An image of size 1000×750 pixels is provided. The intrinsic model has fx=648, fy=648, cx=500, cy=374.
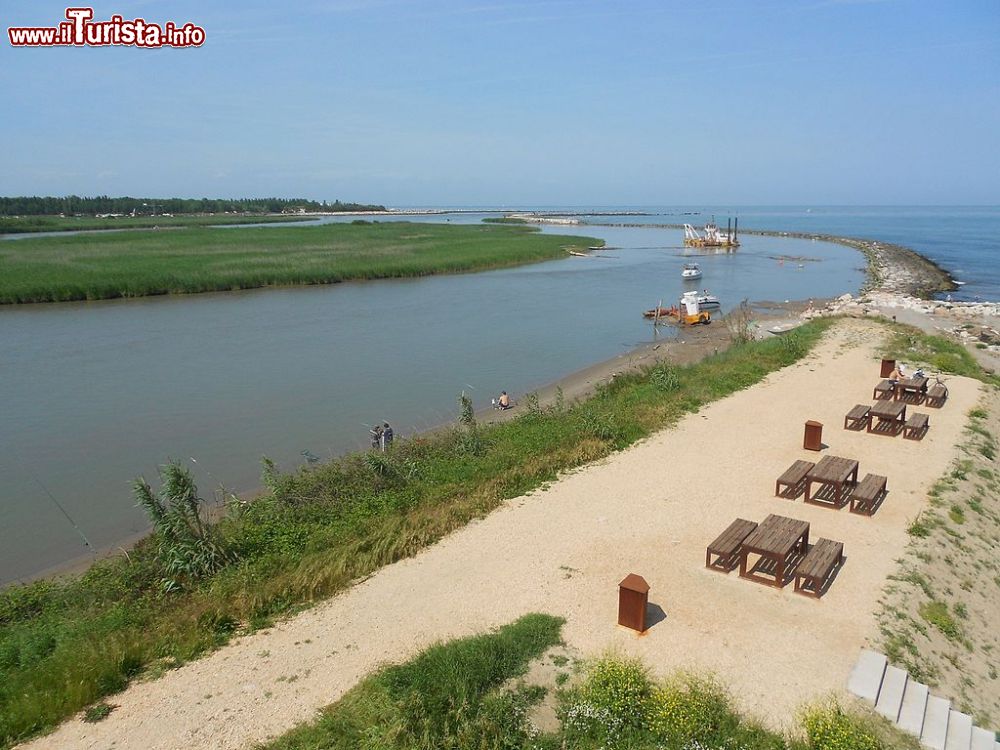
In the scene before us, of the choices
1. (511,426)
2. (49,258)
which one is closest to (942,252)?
(511,426)

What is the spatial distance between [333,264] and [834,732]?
46.0 metres

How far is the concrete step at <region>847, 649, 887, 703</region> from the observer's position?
19.6ft

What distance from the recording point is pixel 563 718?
5.79 meters

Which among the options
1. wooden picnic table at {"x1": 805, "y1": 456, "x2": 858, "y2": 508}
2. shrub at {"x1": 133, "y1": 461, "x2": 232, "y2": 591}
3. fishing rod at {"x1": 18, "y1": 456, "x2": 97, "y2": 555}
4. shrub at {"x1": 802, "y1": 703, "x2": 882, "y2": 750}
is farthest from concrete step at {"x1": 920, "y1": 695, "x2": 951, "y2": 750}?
fishing rod at {"x1": 18, "y1": 456, "x2": 97, "y2": 555}

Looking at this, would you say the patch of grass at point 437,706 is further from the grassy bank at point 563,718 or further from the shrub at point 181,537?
the shrub at point 181,537

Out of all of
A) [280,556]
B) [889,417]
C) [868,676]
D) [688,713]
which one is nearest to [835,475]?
[889,417]

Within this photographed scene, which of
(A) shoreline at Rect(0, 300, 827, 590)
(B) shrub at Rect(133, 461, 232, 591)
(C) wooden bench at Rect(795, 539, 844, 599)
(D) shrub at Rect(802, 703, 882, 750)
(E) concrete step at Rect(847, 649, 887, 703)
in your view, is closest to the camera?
(D) shrub at Rect(802, 703, 882, 750)

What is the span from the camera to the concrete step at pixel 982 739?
5695 mm

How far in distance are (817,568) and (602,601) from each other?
2577mm

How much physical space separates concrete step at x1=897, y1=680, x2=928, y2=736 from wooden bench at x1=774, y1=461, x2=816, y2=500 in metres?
4.00

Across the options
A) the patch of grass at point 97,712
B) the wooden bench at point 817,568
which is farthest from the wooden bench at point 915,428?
the patch of grass at point 97,712

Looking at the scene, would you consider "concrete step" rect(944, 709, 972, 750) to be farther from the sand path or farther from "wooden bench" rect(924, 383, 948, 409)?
"wooden bench" rect(924, 383, 948, 409)

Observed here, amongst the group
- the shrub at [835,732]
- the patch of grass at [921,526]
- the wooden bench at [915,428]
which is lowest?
the patch of grass at [921,526]

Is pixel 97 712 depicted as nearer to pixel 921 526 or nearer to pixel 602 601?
pixel 602 601
